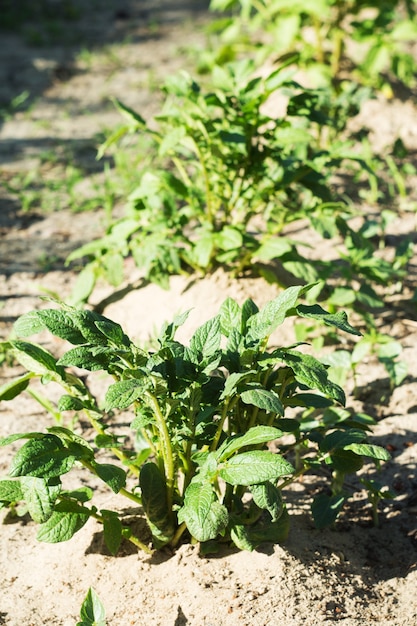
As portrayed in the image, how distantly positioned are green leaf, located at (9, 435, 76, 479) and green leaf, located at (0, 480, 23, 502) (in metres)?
0.20

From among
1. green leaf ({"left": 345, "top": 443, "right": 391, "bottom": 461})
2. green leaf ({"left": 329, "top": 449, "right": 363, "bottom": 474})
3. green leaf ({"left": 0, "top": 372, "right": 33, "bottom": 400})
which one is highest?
green leaf ({"left": 0, "top": 372, "right": 33, "bottom": 400})

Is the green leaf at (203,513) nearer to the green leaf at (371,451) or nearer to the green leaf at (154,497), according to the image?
the green leaf at (154,497)

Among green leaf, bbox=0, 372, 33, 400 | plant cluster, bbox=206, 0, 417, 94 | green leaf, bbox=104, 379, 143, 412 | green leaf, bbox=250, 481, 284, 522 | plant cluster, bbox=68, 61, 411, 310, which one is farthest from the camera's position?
plant cluster, bbox=206, 0, 417, 94

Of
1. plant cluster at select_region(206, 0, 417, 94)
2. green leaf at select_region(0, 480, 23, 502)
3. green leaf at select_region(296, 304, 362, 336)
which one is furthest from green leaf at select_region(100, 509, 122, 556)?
plant cluster at select_region(206, 0, 417, 94)

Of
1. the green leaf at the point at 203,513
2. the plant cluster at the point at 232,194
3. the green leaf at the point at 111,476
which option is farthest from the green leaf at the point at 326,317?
the plant cluster at the point at 232,194

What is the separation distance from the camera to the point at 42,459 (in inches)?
74.0

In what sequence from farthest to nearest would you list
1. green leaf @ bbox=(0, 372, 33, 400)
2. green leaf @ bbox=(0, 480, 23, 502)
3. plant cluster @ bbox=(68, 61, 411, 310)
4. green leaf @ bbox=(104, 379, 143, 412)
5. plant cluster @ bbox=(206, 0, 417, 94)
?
plant cluster @ bbox=(206, 0, 417, 94)
plant cluster @ bbox=(68, 61, 411, 310)
green leaf @ bbox=(0, 372, 33, 400)
green leaf @ bbox=(0, 480, 23, 502)
green leaf @ bbox=(104, 379, 143, 412)

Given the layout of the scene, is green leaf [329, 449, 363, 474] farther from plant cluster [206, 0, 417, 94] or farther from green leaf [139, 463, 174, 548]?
plant cluster [206, 0, 417, 94]

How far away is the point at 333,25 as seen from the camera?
16.9 feet

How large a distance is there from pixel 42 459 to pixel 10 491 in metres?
0.25

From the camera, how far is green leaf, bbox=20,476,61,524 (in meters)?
1.92

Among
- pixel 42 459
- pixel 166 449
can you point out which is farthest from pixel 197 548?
pixel 42 459

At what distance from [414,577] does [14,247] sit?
2.71 metres

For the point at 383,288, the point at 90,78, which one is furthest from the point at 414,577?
the point at 90,78
